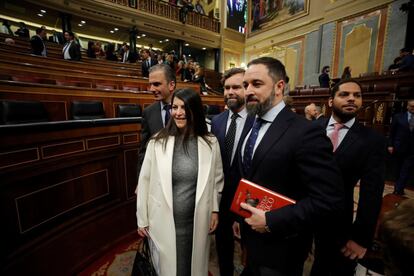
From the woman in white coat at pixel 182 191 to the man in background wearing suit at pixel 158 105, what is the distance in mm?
416

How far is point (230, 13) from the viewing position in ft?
47.9

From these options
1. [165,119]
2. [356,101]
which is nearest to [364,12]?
[356,101]

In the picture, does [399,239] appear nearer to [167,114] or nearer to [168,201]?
[168,201]

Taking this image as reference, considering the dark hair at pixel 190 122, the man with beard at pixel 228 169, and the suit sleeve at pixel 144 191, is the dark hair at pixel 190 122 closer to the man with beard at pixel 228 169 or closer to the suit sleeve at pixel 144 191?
the suit sleeve at pixel 144 191

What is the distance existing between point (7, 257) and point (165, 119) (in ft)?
4.55

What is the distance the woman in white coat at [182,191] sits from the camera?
4.17ft

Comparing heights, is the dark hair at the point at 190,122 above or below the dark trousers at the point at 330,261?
above

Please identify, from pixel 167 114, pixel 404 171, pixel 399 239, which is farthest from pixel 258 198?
pixel 404 171

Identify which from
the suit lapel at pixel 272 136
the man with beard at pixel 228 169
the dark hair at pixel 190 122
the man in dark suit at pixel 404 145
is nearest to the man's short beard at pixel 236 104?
the man with beard at pixel 228 169

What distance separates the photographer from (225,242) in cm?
158

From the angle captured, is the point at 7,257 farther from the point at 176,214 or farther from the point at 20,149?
the point at 176,214

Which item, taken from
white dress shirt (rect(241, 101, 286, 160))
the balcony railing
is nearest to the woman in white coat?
white dress shirt (rect(241, 101, 286, 160))

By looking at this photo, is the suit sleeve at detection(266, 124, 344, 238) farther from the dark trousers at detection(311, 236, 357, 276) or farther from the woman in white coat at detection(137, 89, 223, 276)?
the dark trousers at detection(311, 236, 357, 276)

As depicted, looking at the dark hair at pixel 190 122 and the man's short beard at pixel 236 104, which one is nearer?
the dark hair at pixel 190 122
